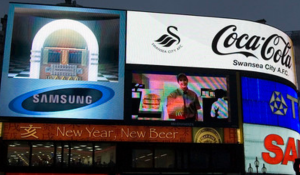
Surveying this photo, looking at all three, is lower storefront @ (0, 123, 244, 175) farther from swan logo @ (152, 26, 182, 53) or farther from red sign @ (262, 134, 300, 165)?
swan logo @ (152, 26, 182, 53)

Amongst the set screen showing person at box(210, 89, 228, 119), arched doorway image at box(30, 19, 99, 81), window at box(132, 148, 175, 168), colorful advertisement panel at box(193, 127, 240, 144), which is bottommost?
window at box(132, 148, 175, 168)

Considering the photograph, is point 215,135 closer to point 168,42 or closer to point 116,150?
point 116,150

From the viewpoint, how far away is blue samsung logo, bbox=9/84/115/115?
36.8 meters

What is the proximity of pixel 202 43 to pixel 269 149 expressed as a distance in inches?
429

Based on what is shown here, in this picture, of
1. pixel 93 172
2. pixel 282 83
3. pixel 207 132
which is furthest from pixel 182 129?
pixel 282 83

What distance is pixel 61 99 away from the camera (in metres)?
37.5

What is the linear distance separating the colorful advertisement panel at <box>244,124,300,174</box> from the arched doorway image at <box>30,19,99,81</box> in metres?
14.2

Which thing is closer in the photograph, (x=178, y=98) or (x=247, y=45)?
(x=178, y=98)

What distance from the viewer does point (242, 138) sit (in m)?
39.6

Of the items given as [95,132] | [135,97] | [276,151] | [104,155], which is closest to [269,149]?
[276,151]

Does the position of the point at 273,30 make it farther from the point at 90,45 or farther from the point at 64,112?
the point at 64,112

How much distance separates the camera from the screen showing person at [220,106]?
39.8 metres

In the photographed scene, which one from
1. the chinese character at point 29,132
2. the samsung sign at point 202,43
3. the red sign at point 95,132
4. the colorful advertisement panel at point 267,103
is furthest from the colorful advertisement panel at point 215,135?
the chinese character at point 29,132

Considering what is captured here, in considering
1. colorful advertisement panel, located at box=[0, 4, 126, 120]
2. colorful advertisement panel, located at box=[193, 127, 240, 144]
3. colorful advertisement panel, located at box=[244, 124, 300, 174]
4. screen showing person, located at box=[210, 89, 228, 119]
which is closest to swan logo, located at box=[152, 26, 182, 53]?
colorful advertisement panel, located at box=[0, 4, 126, 120]
